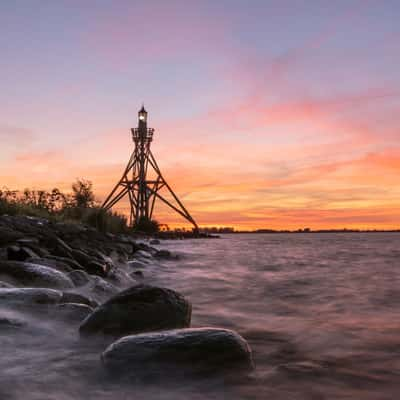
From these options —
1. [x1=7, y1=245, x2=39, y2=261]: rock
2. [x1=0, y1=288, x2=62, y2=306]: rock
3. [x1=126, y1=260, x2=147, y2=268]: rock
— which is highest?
[x1=7, y1=245, x2=39, y2=261]: rock

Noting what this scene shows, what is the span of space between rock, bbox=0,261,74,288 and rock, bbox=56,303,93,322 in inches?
46.1

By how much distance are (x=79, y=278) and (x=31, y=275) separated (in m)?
0.85

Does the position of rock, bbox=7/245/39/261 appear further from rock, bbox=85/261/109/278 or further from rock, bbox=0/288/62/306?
rock, bbox=0/288/62/306

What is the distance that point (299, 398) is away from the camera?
2.05 meters

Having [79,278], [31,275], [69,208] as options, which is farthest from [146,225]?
[31,275]

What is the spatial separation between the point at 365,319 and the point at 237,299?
1.86 m

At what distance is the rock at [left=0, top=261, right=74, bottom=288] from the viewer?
4703 millimetres

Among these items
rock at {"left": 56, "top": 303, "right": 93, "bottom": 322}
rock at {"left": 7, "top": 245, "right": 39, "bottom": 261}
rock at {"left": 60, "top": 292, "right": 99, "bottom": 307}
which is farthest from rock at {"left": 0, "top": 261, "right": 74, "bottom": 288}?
rock at {"left": 56, "top": 303, "right": 93, "bottom": 322}

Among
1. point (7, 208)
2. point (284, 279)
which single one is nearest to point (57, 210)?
point (7, 208)

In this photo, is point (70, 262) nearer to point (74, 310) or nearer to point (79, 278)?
point (79, 278)

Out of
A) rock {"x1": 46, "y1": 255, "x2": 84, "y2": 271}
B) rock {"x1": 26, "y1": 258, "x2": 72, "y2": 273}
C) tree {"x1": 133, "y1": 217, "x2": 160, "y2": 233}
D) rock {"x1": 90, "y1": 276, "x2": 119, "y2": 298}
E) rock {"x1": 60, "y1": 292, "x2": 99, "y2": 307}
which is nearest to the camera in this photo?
rock {"x1": 60, "y1": 292, "x2": 99, "y2": 307}

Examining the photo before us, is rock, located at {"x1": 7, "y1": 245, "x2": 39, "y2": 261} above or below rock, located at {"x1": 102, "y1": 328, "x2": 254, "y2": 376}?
above

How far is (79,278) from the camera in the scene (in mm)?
5543

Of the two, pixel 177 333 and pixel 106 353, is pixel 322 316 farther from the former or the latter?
pixel 106 353
